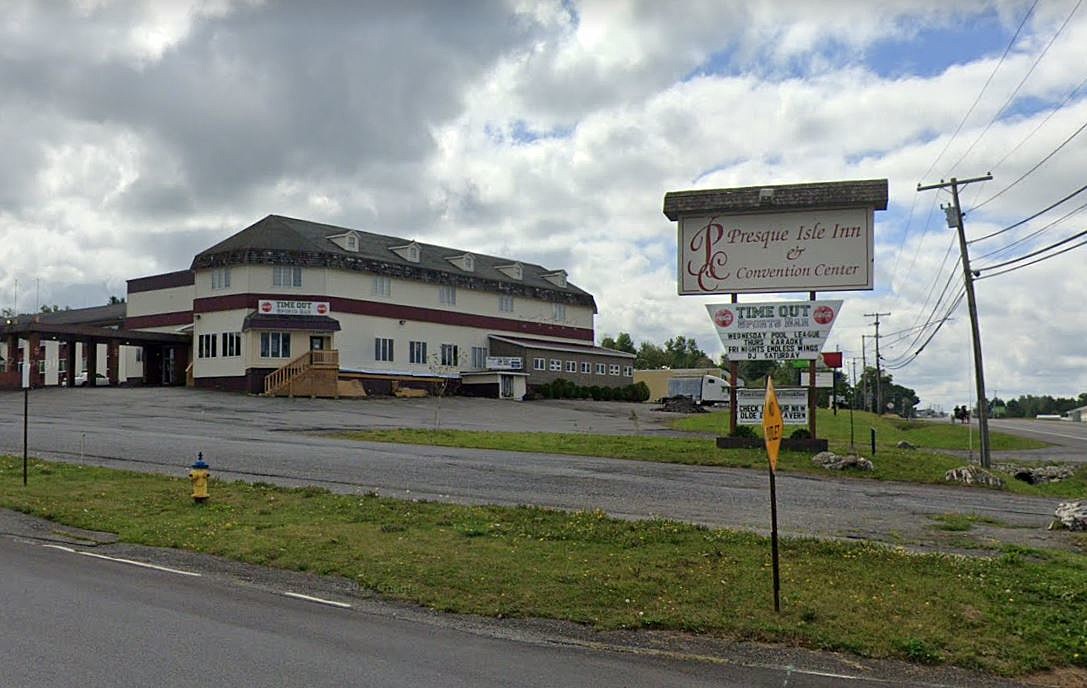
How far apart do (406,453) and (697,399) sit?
165ft

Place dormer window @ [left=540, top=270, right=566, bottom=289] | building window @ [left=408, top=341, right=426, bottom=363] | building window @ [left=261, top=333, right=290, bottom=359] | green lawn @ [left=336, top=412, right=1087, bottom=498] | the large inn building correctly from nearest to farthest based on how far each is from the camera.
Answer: green lawn @ [left=336, top=412, right=1087, bottom=498], building window @ [left=261, top=333, right=290, bottom=359], the large inn building, building window @ [left=408, top=341, right=426, bottom=363], dormer window @ [left=540, top=270, right=566, bottom=289]

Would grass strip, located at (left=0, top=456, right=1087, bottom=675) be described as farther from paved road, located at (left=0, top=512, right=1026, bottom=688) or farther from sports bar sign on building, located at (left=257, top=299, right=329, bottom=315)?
sports bar sign on building, located at (left=257, top=299, right=329, bottom=315)

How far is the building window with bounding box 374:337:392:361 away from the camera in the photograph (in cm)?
5895

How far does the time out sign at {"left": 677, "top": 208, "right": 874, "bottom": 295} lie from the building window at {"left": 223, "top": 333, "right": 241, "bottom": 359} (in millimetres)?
36609

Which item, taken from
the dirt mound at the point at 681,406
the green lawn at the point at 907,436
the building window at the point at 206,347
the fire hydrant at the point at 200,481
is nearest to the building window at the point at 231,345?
the building window at the point at 206,347

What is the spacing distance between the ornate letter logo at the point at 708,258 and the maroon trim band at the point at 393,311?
3532 cm

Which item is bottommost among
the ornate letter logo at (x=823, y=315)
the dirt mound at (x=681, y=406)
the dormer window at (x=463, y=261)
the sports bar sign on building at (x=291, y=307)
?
the dirt mound at (x=681, y=406)

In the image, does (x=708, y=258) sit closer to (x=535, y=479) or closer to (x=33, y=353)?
(x=535, y=479)

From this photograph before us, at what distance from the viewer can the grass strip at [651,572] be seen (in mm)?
8008

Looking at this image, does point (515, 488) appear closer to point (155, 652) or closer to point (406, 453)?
point (406, 453)

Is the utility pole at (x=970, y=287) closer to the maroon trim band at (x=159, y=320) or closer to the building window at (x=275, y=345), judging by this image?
the building window at (x=275, y=345)

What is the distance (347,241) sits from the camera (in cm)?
5978

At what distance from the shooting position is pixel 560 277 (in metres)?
76.8

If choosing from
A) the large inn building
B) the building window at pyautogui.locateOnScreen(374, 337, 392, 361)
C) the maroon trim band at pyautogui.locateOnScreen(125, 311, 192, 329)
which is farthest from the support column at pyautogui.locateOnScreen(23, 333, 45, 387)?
the building window at pyautogui.locateOnScreen(374, 337, 392, 361)
